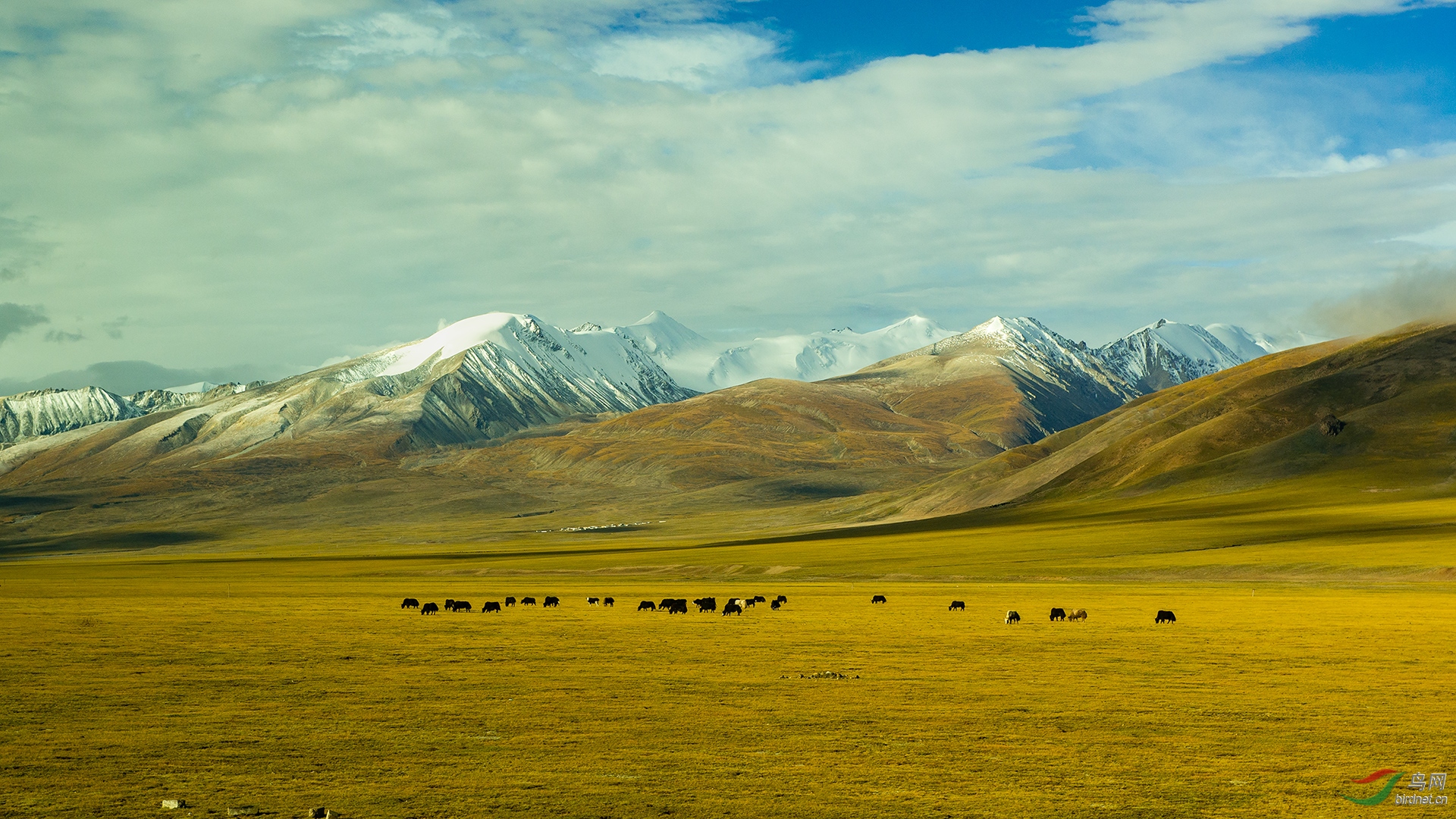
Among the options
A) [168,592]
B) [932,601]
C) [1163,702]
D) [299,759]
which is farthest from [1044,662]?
[168,592]

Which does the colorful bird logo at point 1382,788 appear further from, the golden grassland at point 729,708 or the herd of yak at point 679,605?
the herd of yak at point 679,605

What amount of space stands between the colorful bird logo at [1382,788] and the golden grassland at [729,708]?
1.66ft

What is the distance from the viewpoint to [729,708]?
85.2ft

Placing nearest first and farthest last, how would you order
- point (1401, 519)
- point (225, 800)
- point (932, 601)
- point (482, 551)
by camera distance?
point (225, 800) < point (932, 601) < point (1401, 519) < point (482, 551)

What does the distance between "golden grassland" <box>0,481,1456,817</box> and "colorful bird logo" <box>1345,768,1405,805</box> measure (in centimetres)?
51

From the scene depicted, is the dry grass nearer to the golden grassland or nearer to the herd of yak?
the golden grassland

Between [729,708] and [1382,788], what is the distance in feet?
44.2

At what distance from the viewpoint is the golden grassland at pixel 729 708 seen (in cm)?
1780

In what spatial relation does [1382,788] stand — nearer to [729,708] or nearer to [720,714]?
[720,714]

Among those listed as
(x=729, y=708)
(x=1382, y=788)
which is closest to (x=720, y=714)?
(x=729, y=708)

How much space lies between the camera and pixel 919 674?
31.4m

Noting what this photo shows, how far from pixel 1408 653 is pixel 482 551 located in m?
150

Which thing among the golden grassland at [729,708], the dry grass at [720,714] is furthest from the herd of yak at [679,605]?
the dry grass at [720,714]

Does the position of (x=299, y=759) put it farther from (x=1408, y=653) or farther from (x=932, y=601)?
(x=932, y=601)
